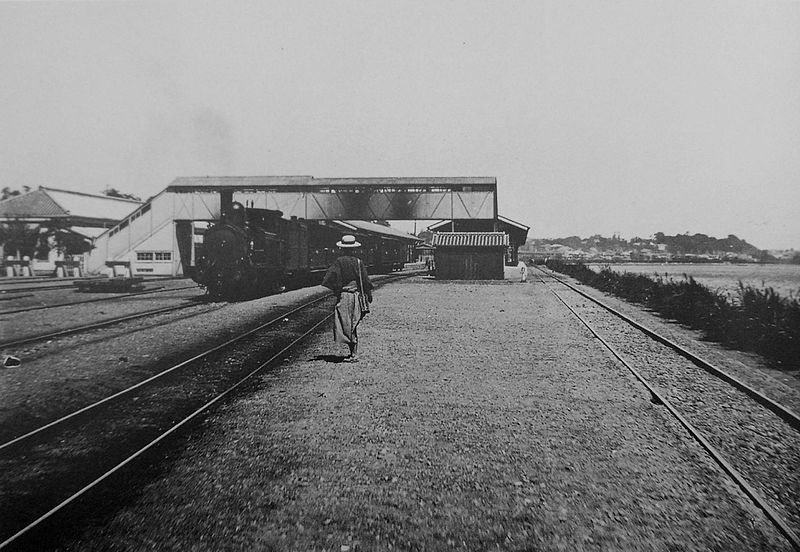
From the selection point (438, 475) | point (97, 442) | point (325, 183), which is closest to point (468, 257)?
point (325, 183)

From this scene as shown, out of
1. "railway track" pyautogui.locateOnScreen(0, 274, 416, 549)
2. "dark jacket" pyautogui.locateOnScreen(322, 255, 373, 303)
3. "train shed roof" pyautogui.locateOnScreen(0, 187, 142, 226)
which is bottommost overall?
"railway track" pyautogui.locateOnScreen(0, 274, 416, 549)

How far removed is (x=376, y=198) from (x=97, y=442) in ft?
98.3

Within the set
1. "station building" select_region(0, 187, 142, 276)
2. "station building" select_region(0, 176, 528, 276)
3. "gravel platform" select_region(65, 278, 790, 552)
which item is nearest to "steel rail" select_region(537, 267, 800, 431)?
"gravel platform" select_region(65, 278, 790, 552)

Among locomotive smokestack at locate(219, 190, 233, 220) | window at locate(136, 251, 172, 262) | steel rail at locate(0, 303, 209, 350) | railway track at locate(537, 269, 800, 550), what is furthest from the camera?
window at locate(136, 251, 172, 262)

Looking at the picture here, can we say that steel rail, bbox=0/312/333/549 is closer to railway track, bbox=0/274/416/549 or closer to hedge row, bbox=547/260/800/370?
railway track, bbox=0/274/416/549

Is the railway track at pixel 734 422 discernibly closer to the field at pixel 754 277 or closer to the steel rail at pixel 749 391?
the steel rail at pixel 749 391

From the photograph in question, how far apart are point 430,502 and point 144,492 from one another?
2065 mm

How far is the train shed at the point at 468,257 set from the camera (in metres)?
33.6

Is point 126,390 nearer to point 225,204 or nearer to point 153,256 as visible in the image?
point 225,204

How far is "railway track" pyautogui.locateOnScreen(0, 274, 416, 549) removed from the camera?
11.5ft

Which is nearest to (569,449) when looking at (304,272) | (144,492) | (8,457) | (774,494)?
(774,494)

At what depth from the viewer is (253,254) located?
696 inches

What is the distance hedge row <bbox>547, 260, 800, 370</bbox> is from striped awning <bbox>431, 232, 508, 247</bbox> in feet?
48.4

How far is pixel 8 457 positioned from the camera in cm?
459
